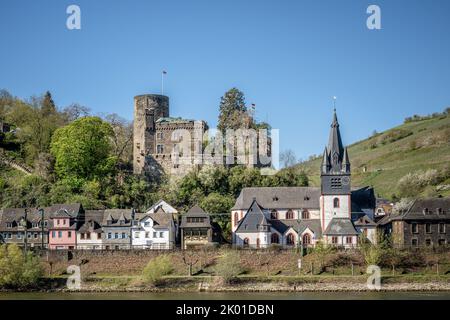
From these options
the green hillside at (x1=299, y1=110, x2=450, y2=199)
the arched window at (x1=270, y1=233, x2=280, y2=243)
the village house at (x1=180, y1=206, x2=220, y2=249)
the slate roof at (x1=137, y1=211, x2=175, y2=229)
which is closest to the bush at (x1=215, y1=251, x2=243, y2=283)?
the village house at (x1=180, y1=206, x2=220, y2=249)

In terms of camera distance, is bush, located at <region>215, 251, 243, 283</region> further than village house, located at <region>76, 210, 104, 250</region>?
No

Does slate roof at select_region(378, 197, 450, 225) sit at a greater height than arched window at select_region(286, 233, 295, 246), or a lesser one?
greater

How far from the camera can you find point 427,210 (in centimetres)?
7031

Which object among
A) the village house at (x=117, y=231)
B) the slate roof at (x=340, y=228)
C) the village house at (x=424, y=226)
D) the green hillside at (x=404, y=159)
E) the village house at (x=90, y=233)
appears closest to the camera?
the village house at (x=424, y=226)

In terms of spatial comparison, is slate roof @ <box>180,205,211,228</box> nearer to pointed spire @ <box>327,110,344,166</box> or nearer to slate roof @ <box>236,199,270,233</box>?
slate roof @ <box>236,199,270,233</box>

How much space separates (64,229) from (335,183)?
2519cm

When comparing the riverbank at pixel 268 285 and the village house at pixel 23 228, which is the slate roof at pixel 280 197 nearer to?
the riverbank at pixel 268 285

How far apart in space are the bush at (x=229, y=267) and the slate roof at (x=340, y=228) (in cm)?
991

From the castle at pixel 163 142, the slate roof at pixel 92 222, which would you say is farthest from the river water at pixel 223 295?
the castle at pixel 163 142

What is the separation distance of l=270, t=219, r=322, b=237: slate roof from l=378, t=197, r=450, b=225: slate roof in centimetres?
681

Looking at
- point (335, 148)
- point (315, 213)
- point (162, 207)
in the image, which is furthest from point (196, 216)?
point (335, 148)

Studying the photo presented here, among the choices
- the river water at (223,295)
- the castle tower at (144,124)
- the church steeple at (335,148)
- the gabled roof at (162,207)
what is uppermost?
the castle tower at (144,124)

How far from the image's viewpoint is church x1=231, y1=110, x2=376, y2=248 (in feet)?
235

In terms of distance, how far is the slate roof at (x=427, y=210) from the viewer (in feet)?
229
